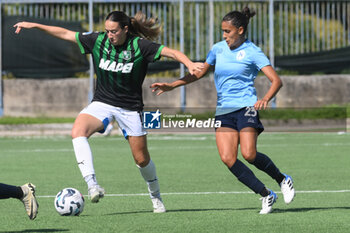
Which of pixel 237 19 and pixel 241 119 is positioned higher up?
pixel 237 19

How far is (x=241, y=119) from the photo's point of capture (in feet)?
28.7

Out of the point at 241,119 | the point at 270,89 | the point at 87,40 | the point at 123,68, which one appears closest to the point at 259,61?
the point at 270,89

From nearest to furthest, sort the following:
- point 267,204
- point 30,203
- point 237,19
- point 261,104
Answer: point 30,203 → point 261,104 → point 267,204 → point 237,19

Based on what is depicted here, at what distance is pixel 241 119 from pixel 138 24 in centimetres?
139

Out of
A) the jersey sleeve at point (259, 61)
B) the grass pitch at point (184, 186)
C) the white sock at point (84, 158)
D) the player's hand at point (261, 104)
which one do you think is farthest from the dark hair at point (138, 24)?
the grass pitch at point (184, 186)

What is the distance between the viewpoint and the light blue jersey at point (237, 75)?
344 inches

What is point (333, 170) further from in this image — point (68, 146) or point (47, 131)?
point (47, 131)

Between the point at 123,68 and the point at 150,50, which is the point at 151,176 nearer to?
the point at 123,68

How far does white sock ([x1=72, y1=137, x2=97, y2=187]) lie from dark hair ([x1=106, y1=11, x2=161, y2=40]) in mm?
1185

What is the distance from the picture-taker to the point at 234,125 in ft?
29.0

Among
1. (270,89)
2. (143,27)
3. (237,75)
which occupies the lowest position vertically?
(270,89)

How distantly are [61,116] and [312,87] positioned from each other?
22.7 feet

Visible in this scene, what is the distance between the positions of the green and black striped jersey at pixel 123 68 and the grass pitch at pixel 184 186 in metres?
1.13

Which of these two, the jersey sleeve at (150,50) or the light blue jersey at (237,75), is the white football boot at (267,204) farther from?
the jersey sleeve at (150,50)
